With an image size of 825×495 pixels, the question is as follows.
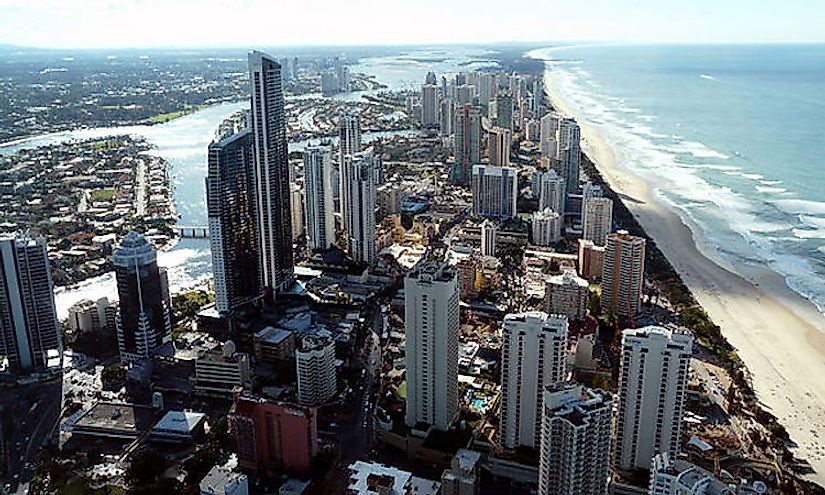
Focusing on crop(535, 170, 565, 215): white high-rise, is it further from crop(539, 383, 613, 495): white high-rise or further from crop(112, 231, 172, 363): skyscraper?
crop(539, 383, 613, 495): white high-rise

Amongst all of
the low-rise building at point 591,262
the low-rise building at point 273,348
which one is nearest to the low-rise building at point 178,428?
the low-rise building at point 273,348

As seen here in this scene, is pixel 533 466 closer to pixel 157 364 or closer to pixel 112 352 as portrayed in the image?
pixel 157 364

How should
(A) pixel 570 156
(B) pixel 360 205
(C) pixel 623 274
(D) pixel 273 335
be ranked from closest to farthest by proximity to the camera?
(D) pixel 273 335 < (C) pixel 623 274 < (B) pixel 360 205 < (A) pixel 570 156

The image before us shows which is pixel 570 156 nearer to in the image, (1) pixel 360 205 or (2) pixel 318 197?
(1) pixel 360 205

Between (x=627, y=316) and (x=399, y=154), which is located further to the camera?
(x=399, y=154)

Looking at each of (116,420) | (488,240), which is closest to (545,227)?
(488,240)

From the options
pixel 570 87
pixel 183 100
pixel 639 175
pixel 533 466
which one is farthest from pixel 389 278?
pixel 570 87
